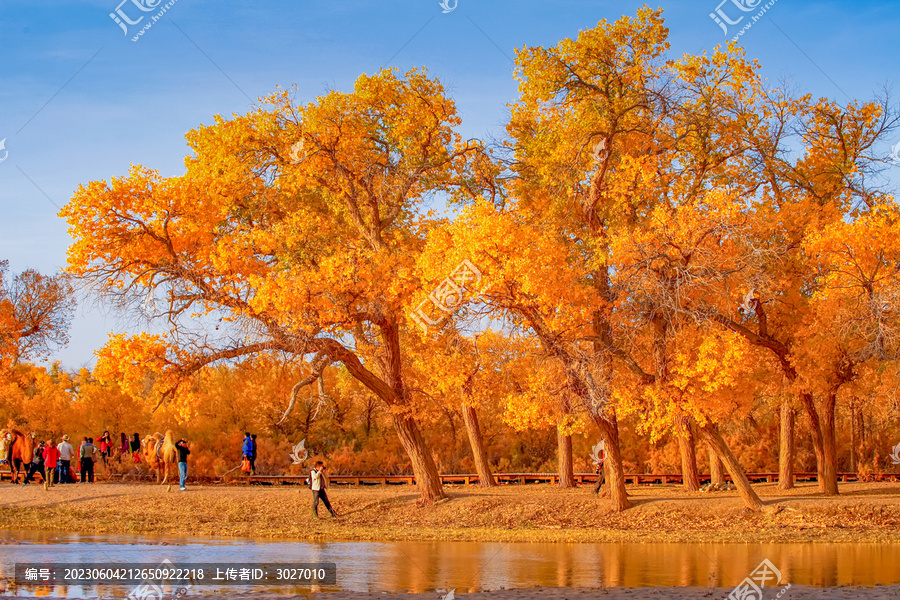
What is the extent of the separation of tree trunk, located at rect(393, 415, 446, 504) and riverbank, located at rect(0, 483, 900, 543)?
0.46 metres

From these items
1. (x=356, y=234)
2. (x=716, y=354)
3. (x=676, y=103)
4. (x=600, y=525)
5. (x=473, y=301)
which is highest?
(x=676, y=103)

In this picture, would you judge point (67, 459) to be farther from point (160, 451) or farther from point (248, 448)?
point (248, 448)

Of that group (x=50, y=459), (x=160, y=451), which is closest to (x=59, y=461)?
(x=50, y=459)

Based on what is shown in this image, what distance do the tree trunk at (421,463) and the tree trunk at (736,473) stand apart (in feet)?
24.0

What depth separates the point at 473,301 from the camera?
19547mm

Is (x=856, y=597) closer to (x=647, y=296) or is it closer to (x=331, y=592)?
(x=331, y=592)

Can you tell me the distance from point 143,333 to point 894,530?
17.7 metres

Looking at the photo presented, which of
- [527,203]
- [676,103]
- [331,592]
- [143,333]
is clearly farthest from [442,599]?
[527,203]

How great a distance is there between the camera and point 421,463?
22.9 m

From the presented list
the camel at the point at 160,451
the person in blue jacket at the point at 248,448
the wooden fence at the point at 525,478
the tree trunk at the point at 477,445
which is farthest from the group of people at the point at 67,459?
the tree trunk at the point at 477,445

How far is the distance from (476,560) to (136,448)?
19695 mm

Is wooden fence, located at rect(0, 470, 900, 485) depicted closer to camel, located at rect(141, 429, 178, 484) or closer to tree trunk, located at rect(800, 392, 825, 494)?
camel, located at rect(141, 429, 178, 484)

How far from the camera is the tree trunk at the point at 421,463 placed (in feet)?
74.5

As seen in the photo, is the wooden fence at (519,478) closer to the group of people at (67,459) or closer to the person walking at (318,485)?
the group of people at (67,459)
